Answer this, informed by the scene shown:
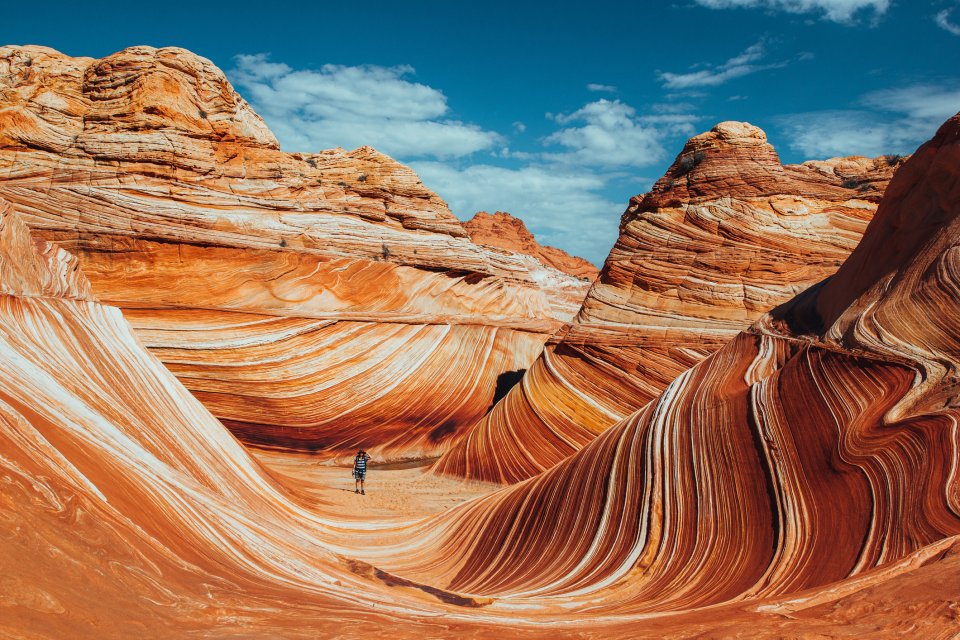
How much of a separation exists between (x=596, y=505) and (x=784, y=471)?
6.74ft

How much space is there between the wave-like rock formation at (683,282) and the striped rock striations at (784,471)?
382cm

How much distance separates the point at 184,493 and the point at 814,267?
12547 mm

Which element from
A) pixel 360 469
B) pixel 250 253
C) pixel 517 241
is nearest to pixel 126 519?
pixel 360 469

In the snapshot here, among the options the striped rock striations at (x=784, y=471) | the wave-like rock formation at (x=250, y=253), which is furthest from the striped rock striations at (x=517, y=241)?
the striped rock striations at (x=784, y=471)

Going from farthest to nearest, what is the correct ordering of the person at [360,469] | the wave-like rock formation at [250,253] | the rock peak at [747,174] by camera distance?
the rock peak at [747,174]
the wave-like rock formation at [250,253]
the person at [360,469]

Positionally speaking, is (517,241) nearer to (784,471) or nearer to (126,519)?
(784,471)

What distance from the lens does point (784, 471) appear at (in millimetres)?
5418

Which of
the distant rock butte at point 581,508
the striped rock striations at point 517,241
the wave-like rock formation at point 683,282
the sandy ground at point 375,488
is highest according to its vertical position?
the striped rock striations at point 517,241

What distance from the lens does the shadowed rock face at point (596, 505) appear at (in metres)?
2.96

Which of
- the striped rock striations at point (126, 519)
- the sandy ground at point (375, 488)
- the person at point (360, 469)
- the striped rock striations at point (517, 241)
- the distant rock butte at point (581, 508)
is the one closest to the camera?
the striped rock striations at point (126, 519)

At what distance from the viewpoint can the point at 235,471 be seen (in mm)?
7535

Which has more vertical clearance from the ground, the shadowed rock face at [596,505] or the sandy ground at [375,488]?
the shadowed rock face at [596,505]

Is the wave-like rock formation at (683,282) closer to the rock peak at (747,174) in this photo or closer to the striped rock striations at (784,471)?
the rock peak at (747,174)

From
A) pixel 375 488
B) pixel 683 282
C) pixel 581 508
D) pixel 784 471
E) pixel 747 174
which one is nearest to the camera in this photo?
pixel 784 471
